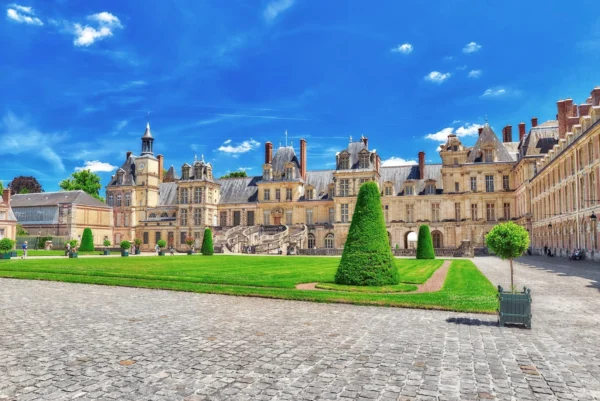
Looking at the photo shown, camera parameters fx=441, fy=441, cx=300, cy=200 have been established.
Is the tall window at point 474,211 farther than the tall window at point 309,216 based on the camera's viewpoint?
No

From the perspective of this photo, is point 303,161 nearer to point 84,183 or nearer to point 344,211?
point 344,211

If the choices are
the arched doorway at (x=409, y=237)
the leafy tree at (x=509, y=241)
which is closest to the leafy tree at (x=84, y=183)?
the arched doorway at (x=409, y=237)

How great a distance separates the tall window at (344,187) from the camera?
53.9 metres

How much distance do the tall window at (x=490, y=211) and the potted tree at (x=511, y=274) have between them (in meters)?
42.5

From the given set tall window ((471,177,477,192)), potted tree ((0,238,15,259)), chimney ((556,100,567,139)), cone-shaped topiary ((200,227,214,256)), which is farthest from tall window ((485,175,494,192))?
potted tree ((0,238,15,259))

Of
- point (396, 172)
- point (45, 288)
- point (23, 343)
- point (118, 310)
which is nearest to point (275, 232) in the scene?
point (396, 172)

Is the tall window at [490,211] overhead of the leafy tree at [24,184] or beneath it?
beneath

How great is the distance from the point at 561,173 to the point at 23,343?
4198 centimetres

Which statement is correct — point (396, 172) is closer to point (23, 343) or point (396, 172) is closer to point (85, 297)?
point (85, 297)

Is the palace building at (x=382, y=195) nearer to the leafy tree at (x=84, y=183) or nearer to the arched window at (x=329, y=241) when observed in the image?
the arched window at (x=329, y=241)

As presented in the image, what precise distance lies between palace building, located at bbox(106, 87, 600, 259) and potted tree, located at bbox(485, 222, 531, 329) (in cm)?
2819

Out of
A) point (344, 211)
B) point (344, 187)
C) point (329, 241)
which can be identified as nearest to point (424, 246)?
point (344, 211)

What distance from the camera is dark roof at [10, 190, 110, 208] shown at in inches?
2351

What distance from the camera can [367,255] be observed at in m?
15.2
